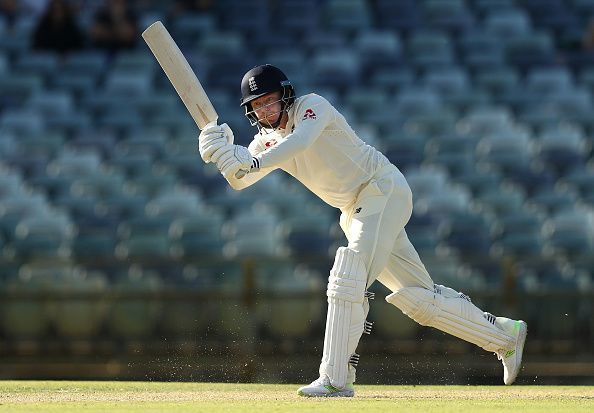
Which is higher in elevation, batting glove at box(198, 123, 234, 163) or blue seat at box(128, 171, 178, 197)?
batting glove at box(198, 123, 234, 163)

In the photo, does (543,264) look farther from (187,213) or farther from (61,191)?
(61,191)

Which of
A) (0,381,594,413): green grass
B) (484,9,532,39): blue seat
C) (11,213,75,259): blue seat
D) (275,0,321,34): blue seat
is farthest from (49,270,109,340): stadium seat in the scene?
(484,9,532,39): blue seat

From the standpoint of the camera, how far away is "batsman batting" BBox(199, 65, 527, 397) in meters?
5.39

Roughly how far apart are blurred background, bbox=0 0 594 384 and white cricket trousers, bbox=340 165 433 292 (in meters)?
2.52

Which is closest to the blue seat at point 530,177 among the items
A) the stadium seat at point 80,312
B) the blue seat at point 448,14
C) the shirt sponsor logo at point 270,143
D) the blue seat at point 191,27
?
the blue seat at point 448,14

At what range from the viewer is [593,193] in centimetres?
986

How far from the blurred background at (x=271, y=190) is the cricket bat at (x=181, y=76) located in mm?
2971

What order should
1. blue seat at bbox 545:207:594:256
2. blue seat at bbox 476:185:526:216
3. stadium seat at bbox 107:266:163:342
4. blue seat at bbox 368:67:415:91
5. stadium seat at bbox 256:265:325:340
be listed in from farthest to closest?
blue seat at bbox 368:67:415:91 < blue seat at bbox 476:185:526:216 < blue seat at bbox 545:207:594:256 < stadium seat at bbox 107:266:163:342 < stadium seat at bbox 256:265:325:340

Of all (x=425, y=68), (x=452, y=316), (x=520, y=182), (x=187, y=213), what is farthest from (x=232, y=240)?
(x=452, y=316)

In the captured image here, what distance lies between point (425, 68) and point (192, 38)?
7.06ft

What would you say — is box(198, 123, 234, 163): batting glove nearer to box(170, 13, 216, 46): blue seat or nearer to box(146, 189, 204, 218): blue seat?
box(146, 189, 204, 218): blue seat

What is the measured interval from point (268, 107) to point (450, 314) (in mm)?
1201

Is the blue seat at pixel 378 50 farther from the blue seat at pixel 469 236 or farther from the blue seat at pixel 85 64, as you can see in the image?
the blue seat at pixel 469 236

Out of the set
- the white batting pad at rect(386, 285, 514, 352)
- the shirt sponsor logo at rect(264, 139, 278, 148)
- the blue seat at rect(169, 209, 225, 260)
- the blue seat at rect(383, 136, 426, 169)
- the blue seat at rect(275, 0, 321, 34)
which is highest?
the blue seat at rect(275, 0, 321, 34)
